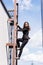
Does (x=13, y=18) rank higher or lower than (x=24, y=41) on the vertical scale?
Answer: higher

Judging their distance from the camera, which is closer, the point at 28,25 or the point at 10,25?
the point at 28,25

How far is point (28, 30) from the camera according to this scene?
9.30 meters

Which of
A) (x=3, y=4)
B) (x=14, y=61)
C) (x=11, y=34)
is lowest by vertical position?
(x=14, y=61)

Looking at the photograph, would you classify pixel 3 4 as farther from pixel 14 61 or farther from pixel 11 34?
pixel 14 61

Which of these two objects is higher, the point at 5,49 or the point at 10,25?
the point at 10,25

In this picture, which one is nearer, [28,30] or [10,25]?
[28,30]

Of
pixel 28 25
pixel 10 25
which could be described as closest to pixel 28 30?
pixel 28 25

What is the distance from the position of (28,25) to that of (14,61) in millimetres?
1033

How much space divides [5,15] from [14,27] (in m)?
0.63

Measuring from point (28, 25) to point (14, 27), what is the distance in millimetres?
384

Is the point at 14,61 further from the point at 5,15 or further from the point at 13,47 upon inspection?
the point at 5,15

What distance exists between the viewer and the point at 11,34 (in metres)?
10.0

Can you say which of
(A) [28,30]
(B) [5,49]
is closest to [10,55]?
(B) [5,49]

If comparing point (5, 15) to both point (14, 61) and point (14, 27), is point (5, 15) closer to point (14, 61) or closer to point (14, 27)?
point (14, 27)
